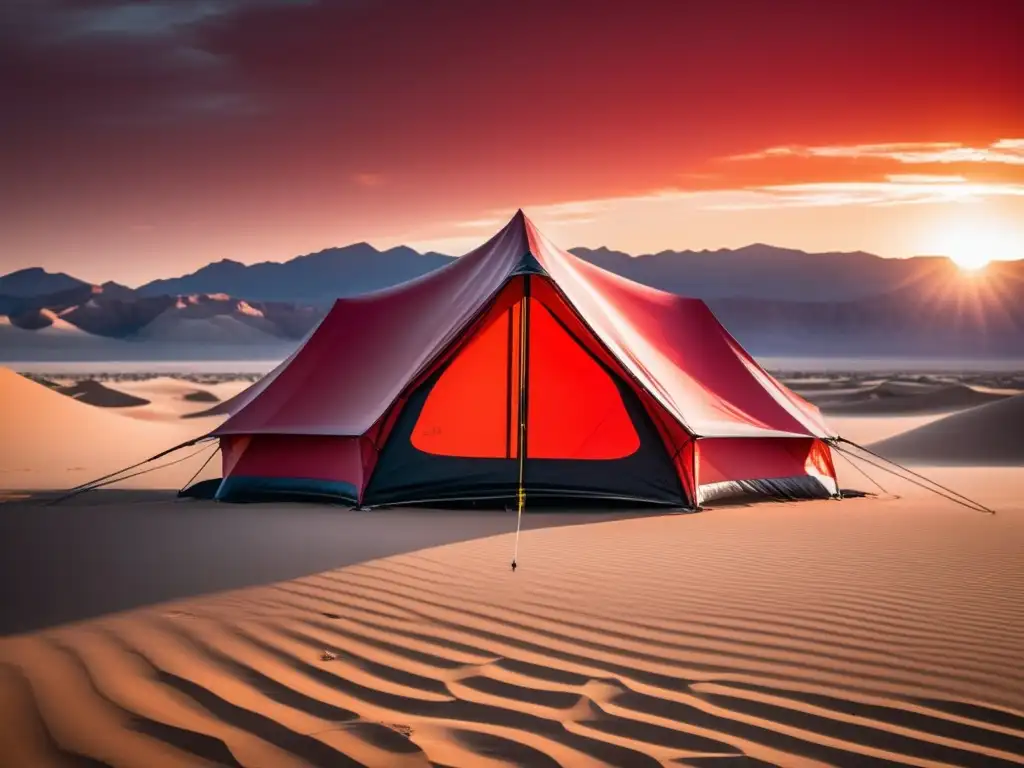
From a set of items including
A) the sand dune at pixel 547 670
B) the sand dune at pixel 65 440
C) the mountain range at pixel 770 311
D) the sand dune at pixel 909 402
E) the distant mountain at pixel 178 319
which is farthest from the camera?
the distant mountain at pixel 178 319

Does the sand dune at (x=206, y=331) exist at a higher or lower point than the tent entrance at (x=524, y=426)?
higher

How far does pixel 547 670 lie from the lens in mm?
4277

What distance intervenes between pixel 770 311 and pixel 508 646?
124m

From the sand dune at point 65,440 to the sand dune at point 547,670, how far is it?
7399 mm

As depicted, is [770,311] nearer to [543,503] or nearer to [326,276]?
[326,276]

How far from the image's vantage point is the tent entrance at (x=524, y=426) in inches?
363

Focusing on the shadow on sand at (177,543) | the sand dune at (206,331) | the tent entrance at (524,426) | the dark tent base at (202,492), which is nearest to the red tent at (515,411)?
the tent entrance at (524,426)

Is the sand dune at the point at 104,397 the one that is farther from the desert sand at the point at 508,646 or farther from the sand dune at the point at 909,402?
the desert sand at the point at 508,646

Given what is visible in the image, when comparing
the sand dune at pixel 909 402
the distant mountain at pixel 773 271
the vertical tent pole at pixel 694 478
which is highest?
the distant mountain at pixel 773 271

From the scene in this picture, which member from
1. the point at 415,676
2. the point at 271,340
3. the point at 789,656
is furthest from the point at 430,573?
the point at 271,340

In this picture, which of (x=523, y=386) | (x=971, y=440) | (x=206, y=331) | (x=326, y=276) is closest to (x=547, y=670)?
(x=523, y=386)

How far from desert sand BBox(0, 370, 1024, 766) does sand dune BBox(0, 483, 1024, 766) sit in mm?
15

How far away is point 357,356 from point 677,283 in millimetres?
126695

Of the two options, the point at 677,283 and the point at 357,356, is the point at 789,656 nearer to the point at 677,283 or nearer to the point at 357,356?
the point at 357,356
